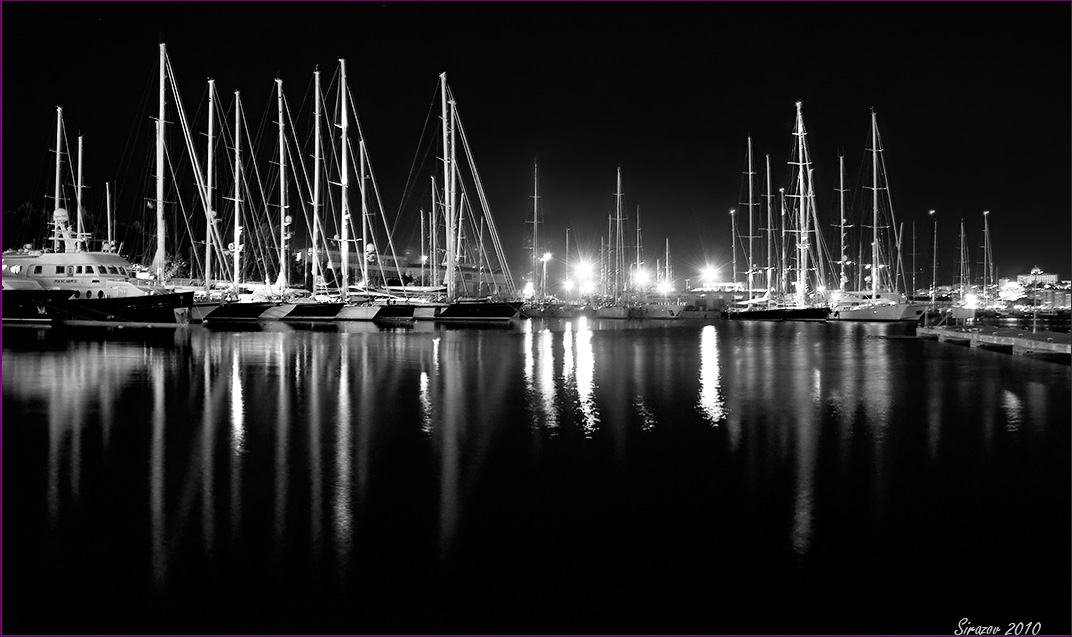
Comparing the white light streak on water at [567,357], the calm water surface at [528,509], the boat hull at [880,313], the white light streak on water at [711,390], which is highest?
the boat hull at [880,313]

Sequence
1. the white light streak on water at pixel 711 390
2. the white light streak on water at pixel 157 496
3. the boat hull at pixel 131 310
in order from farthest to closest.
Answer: the boat hull at pixel 131 310, the white light streak on water at pixel 711 390, the white light streak on water at pixel 157 496

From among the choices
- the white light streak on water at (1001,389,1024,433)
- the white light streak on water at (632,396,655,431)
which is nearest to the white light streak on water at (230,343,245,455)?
the white light streak on water at (632,396,655,431)

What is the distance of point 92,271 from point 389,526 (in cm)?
4812

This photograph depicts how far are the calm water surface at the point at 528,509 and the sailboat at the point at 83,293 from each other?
97.2 ft

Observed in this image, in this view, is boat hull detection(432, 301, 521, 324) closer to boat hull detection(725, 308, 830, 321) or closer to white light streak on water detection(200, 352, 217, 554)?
boat hull detection(725, 308, 830, 321)

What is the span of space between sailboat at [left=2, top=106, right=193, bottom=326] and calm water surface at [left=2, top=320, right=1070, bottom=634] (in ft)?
97.2

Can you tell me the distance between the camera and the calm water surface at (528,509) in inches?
270

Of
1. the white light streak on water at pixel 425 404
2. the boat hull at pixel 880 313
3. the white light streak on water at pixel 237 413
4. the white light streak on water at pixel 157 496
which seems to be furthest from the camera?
the boat hull at pixel 880 313

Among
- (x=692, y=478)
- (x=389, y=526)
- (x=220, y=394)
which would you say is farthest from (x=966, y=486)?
(x=220, y=394)

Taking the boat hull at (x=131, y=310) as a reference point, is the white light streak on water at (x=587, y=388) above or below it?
below

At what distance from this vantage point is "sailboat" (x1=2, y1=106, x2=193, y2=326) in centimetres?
4862

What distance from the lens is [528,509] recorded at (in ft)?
30.9

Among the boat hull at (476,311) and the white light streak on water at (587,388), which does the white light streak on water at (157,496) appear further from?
the boat hull at (476,311)

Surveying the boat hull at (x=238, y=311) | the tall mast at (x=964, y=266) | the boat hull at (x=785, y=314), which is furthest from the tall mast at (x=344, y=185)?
the tall mast at (x=964, y=266)
